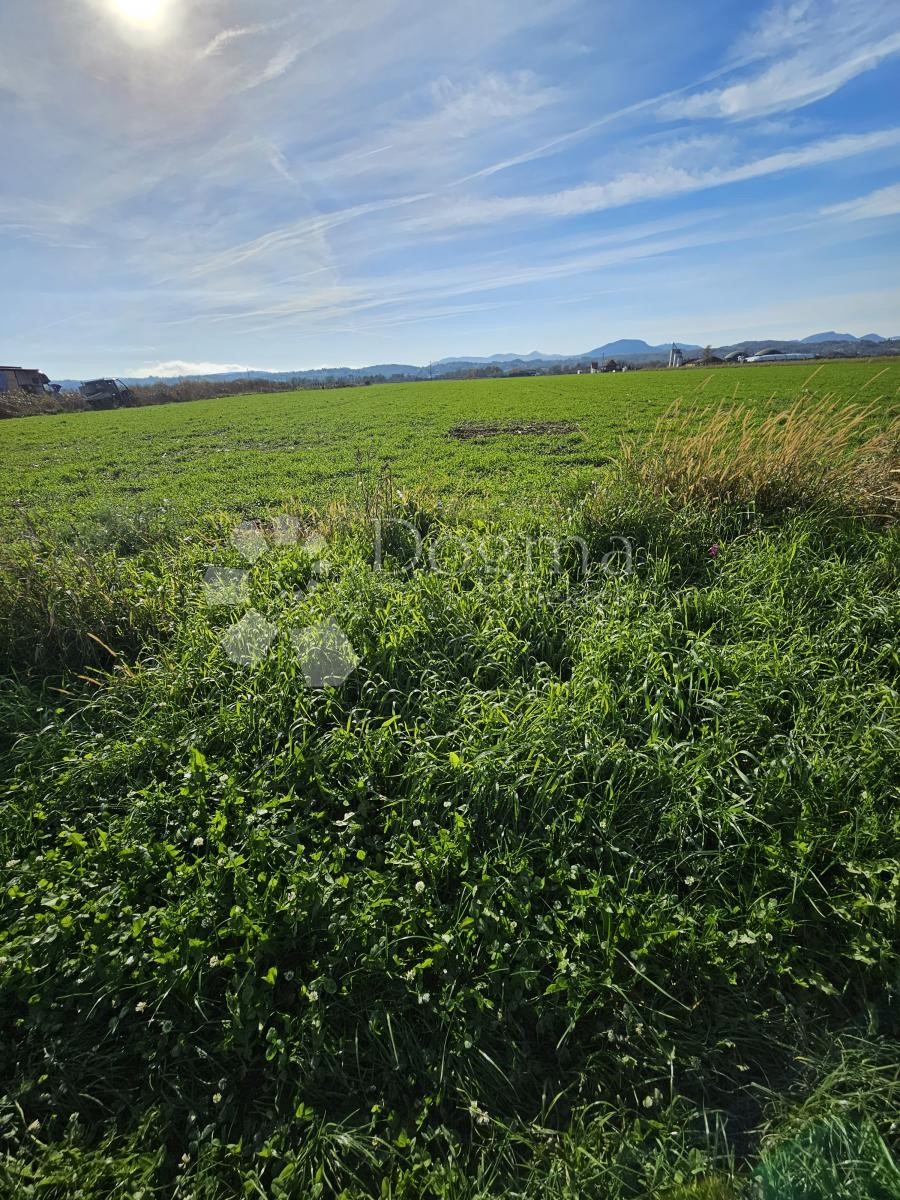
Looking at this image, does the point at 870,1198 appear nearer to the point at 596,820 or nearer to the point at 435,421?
the point at 596,820

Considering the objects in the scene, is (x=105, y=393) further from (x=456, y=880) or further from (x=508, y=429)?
(x=456, y=880)

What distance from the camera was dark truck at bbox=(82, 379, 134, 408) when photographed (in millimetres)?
39688

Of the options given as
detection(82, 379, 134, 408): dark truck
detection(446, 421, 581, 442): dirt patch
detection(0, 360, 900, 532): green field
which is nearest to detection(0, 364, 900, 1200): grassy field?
detection(0, 360, 900, 532): green field

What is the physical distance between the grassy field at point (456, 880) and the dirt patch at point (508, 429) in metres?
10.9

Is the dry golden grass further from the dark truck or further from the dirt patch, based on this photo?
the dark truck

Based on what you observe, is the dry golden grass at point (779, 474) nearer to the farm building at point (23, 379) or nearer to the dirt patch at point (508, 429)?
the dirt patch at point (508, 429)

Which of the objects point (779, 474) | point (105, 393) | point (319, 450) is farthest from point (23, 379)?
point (779, 474)

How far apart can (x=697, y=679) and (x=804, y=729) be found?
0.62 m

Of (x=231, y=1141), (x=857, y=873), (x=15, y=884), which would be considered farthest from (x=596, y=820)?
(x=15, y=884)

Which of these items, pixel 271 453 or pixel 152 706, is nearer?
pixel 152 706

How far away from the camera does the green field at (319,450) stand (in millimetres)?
9820

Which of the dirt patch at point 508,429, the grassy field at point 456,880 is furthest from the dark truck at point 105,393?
the grassy field at point 456,880

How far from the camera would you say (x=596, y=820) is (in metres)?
2.80

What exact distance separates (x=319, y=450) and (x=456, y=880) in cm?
1351
